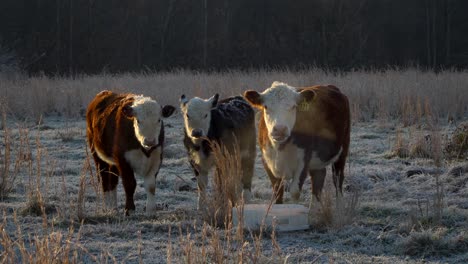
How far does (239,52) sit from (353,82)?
65.0ft

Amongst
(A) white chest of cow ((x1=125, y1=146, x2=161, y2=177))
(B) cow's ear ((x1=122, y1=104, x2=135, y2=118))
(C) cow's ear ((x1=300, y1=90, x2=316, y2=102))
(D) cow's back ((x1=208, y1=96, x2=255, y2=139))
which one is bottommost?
(A) white chest of cow ((x1=125, y1=146, x2=161, y2=177))

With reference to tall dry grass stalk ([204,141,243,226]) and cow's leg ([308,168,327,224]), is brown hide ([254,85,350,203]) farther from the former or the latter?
tall dry grass stalk ([204,141,243,226])

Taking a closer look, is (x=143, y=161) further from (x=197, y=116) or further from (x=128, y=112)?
(x=197, y=116)

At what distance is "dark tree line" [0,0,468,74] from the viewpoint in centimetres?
3491

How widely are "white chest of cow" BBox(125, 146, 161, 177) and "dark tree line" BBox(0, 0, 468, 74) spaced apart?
2751 cm

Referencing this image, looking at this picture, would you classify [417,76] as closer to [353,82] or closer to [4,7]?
[353,82]

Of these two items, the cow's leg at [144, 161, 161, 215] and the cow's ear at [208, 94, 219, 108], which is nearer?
the cow's leg at [144, 161, 161, 215]

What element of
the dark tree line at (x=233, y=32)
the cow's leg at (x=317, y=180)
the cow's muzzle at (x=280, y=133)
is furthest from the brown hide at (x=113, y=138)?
the dark tree line at (x=233, y=32)

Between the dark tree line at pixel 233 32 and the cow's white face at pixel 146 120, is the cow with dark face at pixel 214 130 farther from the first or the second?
the dark tree line at pixel 233 32

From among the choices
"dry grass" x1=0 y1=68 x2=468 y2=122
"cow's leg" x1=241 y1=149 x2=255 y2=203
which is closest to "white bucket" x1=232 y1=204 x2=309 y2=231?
"cow's leg" x1=241 y1=149 x2=255 y2=203

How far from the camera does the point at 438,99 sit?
14.8 metres

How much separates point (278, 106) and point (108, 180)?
2098 mm

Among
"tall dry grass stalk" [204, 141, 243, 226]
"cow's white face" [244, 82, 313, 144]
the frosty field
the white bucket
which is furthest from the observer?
"cow's white face" [244, 82, 313, 144]

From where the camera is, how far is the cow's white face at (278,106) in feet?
20.3
